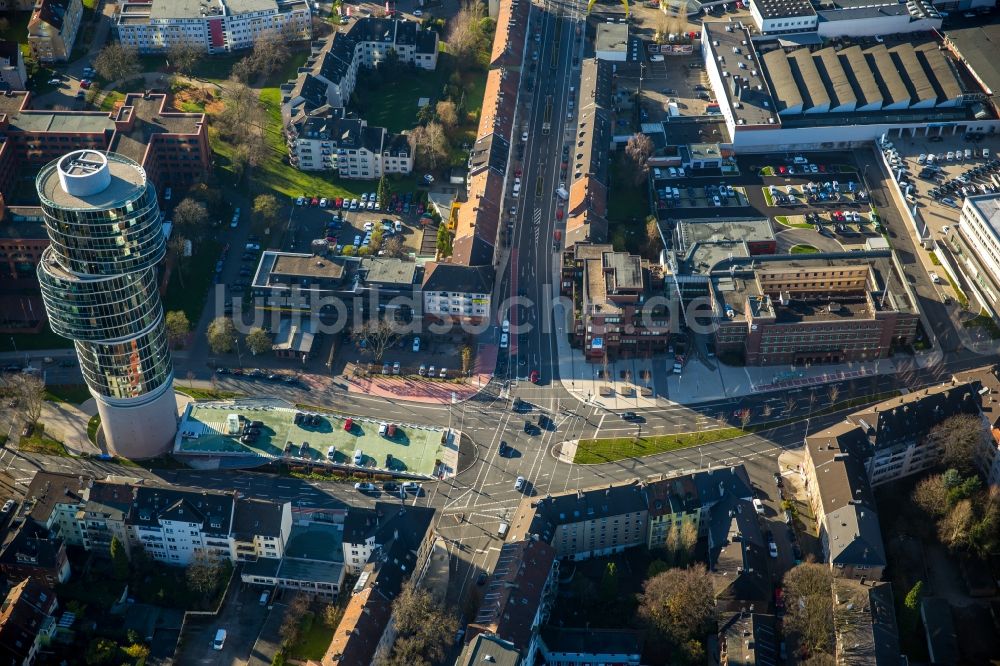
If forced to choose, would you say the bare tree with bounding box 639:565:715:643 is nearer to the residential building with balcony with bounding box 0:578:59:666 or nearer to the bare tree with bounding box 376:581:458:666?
the bare tree with bounding box 376:581:458:666

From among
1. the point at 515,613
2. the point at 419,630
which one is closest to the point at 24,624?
the point at 419,630

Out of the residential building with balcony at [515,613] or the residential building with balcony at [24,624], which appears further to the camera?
the residential building with balcony at [24,624]

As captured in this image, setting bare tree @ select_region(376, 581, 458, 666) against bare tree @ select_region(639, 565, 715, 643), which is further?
bare tree @ select_region(639, 565, 715, 643)

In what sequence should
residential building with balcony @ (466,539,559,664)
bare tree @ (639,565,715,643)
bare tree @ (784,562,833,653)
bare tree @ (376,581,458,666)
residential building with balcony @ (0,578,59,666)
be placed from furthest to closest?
bare tree @ (639,565,715,643) → bare tree @ (784,562,833,653) → residential building with balcony @ (0,578,59,666) → residential building with balcony @ (466,539,559,664) → bare tree @ (376,581,458,666)

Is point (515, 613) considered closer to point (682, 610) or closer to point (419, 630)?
point (419, 630)

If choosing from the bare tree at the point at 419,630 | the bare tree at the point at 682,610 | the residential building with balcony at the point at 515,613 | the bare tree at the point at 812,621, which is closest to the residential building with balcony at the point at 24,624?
the bare tree at the point at 419,630

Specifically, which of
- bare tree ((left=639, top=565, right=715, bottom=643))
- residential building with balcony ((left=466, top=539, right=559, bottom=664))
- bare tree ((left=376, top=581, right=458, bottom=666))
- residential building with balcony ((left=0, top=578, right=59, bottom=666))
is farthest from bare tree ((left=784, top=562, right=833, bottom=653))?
residential building with balcony ((left=0, top=578, right=59, bottom=666))

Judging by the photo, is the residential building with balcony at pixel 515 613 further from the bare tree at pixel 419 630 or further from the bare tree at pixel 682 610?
the bare tree at pixel 682 610

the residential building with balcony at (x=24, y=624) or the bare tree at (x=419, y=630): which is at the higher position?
the bare tree at (x=419, y=630)

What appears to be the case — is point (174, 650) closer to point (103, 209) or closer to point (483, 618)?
point (483, 618)
